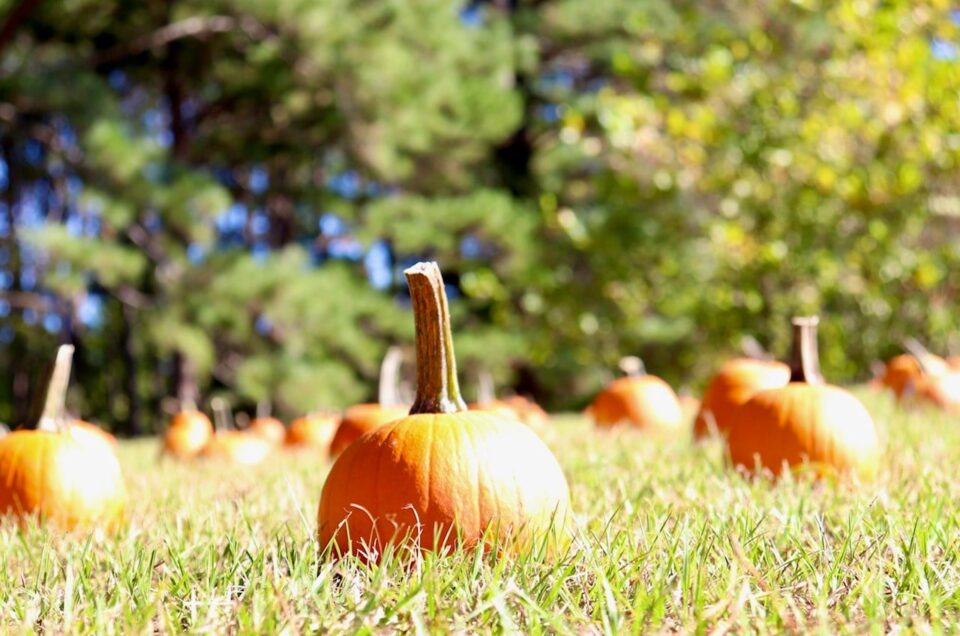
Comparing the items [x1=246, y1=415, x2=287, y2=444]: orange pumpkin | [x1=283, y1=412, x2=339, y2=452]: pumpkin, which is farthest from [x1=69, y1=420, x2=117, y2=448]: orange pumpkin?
[x1=246, y1=415, x2=287, y2=444]: orange pumpkin

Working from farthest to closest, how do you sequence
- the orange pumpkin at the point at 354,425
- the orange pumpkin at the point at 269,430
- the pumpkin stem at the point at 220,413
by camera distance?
the orange pumpkin at the point at 269,430 < the pumpkin stem at the point at 220,413 < the orange pumpkin at the point at 354,425

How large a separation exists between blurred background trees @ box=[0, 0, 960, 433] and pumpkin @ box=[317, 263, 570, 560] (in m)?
6.67

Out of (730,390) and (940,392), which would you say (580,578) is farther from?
(940,392)

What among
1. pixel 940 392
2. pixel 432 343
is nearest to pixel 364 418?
pixel 432 343

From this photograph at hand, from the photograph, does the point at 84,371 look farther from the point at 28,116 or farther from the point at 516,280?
the point at 516,280

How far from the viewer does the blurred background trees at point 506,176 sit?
27.2 ft

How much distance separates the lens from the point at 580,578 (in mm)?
1409

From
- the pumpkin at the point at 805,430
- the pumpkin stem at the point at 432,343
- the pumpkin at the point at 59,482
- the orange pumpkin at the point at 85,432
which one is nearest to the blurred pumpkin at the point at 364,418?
the orange pumpkin at the point at 85,432

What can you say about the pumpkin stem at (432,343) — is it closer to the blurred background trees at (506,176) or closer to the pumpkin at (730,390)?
the pumpkin at (730,390)

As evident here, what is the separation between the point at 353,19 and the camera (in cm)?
1045

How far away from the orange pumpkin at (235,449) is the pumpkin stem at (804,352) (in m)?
3.24

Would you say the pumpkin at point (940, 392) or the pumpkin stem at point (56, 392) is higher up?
the pumpkin stem at point (56, 392)

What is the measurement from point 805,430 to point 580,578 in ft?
4.61

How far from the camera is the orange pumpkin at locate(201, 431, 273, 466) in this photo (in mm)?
5164
